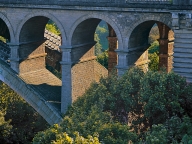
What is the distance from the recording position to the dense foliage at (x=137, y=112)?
27.2 m

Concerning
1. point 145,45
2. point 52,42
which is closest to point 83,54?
point 145,45

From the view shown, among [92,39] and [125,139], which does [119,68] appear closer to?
[92,39]

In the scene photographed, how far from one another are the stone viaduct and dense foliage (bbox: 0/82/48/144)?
15.2ft

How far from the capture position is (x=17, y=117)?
45188mm

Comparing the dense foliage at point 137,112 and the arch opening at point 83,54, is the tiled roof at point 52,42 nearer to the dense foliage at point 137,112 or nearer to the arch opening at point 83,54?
the arch opening at point 83,54

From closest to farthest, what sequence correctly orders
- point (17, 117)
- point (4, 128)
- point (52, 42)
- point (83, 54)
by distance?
point (83, 54) → point (4, 128) → point (17, 117) → point (52, 42)

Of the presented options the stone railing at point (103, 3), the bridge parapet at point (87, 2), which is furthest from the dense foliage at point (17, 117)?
the bridge parapet at point (87, 2)

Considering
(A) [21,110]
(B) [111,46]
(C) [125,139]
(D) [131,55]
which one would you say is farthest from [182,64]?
(A) [21,110]

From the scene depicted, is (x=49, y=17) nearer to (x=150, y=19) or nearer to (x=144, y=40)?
(x=144, y=40)

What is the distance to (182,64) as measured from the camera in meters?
32.0

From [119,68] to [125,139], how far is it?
26.3 ft

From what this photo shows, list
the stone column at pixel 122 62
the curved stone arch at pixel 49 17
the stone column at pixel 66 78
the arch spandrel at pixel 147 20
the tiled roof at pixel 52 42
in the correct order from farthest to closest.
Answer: the tiled roof at pixel 52 42 → the stone column at pixel 66 78 → the curved stone arch at pixel 49 17 → the stone column at pixel 122 62 → the arch spandrel at pixel 147 20

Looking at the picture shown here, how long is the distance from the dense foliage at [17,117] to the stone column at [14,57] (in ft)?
18.0

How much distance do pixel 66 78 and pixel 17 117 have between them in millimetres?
9259
